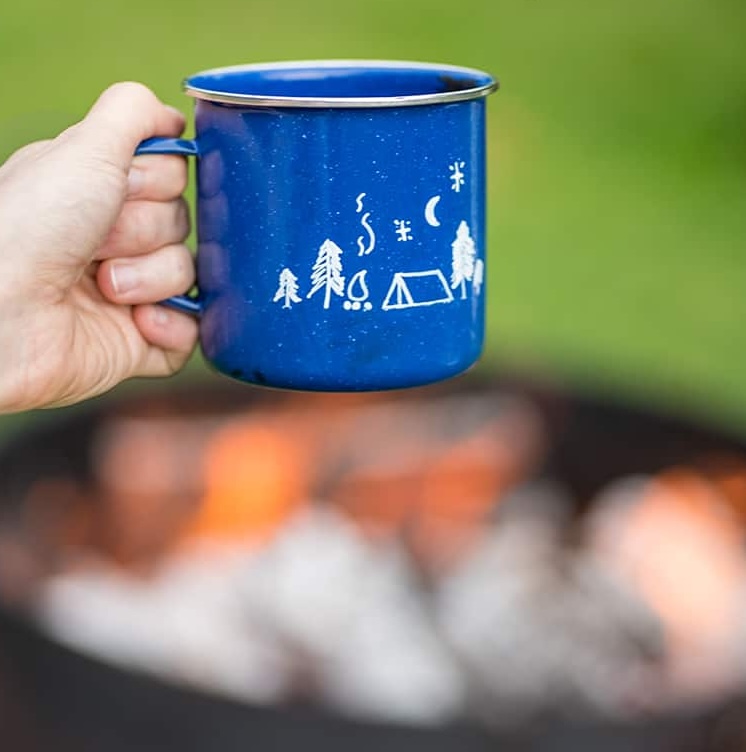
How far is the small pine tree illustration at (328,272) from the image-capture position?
1485 mm

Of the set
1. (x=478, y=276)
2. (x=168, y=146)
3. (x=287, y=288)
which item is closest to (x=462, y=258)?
(x=478, y=276)

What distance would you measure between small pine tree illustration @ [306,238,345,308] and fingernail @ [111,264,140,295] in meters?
0.29

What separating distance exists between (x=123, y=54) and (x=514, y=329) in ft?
6.49

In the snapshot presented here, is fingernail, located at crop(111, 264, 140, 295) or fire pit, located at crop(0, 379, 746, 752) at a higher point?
fingernail, located at crop(111, 264, 140, 295)

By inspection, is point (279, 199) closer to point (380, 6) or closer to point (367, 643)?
point (367, 643)

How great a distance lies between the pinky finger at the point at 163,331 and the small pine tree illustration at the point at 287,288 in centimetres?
28

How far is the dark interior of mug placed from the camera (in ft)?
5.40

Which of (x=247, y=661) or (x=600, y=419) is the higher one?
(x=600, y=419)

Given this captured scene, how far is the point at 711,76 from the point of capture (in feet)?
17.8

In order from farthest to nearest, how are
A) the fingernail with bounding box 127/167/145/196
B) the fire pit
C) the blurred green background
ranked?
the blurred green background → the fire pit → the fingernail with bounding box 127/167/145/196

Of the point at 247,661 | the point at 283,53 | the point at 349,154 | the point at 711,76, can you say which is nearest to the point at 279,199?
the point at 349,154

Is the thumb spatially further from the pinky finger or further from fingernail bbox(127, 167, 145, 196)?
the pinky finger

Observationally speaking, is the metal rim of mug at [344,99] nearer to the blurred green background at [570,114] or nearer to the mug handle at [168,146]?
the mug handle at [168,146]

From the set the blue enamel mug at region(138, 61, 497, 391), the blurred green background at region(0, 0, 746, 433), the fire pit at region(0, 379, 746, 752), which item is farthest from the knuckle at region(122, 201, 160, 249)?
the blurred green background at region(0, 0, 746, 433)
